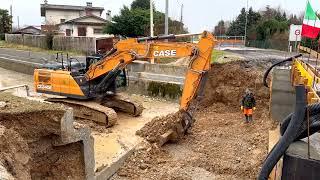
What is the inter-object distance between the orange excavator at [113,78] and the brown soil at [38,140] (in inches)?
177

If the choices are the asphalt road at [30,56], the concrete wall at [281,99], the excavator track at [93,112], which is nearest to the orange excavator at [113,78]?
the excavator track at [93,112]

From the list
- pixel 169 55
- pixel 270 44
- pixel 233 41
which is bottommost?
pixel 270 44

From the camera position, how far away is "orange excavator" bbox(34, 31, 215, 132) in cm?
1062

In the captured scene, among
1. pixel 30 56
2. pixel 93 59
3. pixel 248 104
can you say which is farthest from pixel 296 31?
pixel 30 56

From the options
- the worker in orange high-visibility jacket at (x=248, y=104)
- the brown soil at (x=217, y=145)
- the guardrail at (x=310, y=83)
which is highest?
the guardrail at (x=310, y=83)

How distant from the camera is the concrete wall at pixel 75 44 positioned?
97.9 feet

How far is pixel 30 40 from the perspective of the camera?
126 ft

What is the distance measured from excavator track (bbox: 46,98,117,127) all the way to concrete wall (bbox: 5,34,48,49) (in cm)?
2383

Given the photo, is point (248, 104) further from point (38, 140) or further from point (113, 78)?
point (38, 140)

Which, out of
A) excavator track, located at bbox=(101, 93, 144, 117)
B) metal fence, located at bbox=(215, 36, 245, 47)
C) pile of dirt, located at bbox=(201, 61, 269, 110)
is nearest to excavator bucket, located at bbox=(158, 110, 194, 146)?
excavator track, located at bbox=(101, 93, 144, 117)

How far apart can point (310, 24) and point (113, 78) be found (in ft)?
21.9

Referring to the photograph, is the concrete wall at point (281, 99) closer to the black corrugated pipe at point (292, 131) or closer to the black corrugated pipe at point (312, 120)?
the black corrugated pipe at point (312, 120)

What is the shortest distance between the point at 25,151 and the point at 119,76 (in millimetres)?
8040

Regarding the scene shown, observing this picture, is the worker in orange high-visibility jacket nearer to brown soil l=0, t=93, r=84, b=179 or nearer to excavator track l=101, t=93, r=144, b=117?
excavator track l=101, t=93, r=144, b=117
